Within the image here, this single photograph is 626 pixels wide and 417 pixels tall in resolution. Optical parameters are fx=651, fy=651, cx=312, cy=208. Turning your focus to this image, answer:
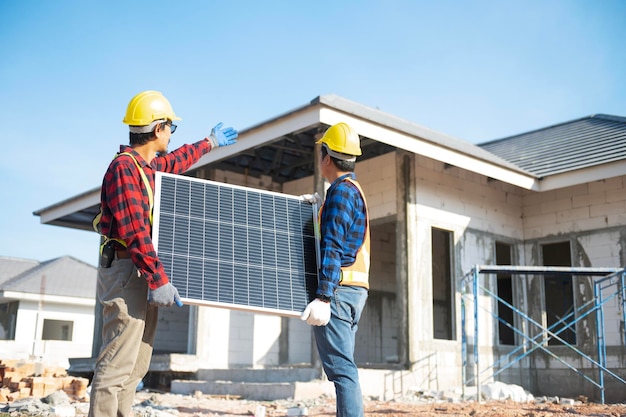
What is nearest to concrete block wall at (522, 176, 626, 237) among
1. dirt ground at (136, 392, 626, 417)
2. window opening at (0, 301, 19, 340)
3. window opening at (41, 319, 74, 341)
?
dirt ground at (136, 392, 626, 417)

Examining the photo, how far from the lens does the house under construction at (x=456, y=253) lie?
39.7 ft

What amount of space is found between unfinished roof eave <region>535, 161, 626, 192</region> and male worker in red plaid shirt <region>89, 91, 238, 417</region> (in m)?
11.2

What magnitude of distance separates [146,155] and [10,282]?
2932 cm

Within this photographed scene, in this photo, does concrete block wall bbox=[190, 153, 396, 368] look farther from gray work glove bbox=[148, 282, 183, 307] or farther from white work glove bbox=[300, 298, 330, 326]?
gray work glove bbox=[148, 282, 183, 307]

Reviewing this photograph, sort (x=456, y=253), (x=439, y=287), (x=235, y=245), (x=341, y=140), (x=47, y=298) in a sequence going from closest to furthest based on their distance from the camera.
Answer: (x=341, y=140) → (x=235, y=245) → (x=456, y=253) → (x=439, y=287) → (x=47, y=298)

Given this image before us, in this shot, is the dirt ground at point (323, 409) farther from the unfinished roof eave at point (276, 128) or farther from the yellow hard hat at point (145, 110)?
the unfinished roof eave at point (276, 128)

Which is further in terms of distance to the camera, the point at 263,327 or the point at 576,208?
the point at 263,327

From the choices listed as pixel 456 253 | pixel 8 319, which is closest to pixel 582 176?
pixel 456 253

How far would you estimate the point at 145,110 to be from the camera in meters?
4.19

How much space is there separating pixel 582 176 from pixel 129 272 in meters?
11.8

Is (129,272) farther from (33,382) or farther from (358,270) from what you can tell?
(33,382)

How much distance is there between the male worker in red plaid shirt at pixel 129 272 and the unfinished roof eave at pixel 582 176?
441 inches

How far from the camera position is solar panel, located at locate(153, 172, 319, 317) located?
4180mm

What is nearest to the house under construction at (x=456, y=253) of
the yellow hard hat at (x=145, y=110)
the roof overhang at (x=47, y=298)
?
the yellow hard hat at (x=145, y=110)
